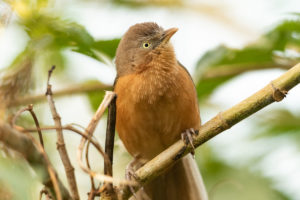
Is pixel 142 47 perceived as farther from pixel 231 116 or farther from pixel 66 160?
pixel 66 160

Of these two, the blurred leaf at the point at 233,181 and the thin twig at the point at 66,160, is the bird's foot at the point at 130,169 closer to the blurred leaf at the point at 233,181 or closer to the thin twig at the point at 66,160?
the blurred leaf at the point at 233,181

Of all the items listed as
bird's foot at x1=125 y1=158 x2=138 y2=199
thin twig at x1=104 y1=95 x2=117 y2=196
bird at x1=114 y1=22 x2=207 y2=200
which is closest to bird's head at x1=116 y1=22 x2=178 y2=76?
bird at x1=114 y1=22 x2=207 y2=200

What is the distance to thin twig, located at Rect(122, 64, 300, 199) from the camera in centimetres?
258

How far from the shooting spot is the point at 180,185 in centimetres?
469

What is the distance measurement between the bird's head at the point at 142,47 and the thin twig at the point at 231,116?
1.55 meters

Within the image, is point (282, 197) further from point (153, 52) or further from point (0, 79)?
point (0, 79)

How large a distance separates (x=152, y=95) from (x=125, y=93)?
0.88 ft

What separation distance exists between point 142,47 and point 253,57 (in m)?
1.17

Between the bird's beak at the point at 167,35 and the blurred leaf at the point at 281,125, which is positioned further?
the bird's beak at the point at 167,35

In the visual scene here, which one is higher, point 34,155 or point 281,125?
point 281,125

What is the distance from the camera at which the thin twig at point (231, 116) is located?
258 cm

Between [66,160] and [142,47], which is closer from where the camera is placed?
[66,160]

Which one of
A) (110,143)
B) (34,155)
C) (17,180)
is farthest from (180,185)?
(17,180)

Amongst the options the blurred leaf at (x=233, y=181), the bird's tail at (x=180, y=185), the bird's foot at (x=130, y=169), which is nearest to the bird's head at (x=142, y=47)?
the bird's foot at (x=130, y=169)
